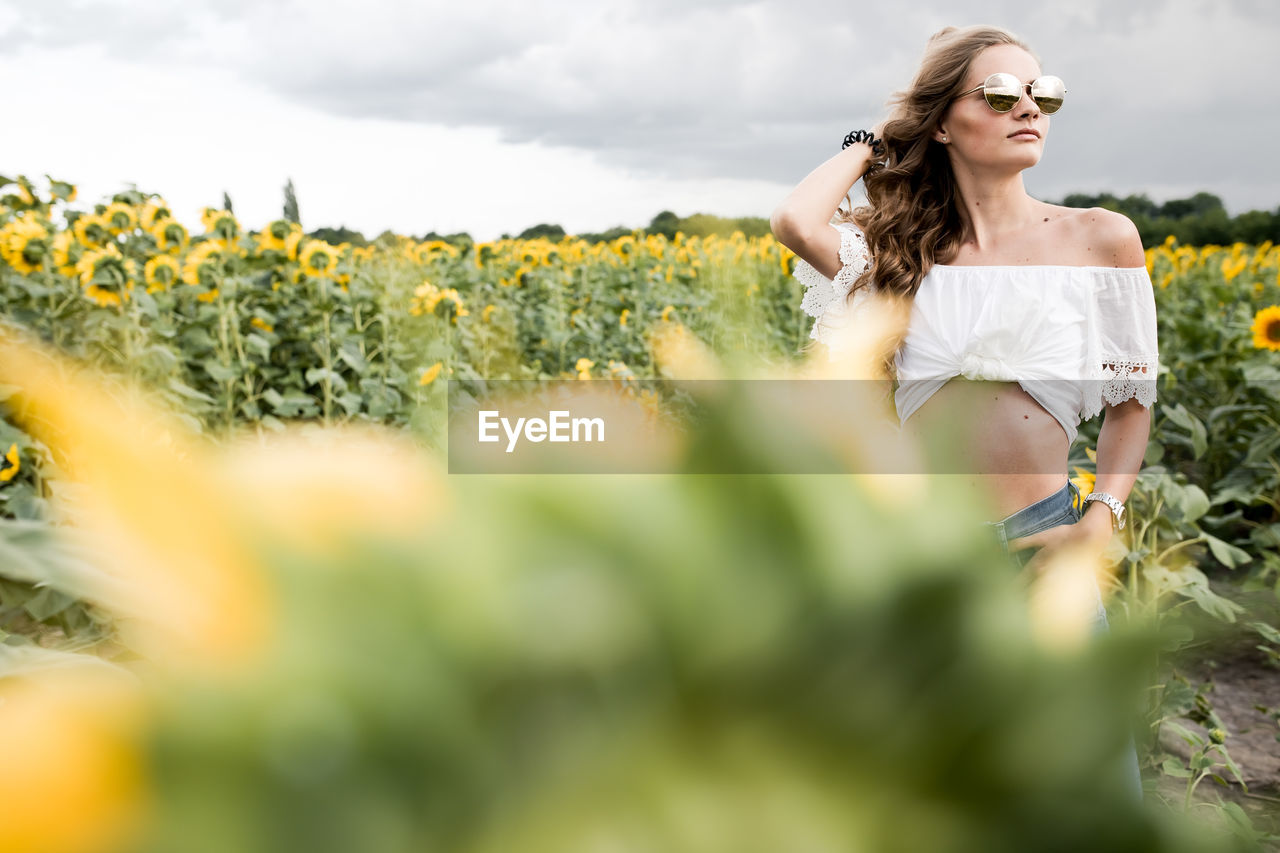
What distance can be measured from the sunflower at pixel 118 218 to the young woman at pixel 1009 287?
4.39m

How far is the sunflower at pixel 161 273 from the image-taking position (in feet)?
16.7

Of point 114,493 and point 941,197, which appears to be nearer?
point 114,493

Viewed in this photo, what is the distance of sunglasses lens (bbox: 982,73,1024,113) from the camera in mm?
1867

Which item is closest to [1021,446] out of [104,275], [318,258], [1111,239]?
[1111,239]

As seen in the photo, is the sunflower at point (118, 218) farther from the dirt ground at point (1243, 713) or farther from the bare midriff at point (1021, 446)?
the dirt ground at point (1243, 713)

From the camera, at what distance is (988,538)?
0.30m

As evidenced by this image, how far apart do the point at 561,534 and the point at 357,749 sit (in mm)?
71

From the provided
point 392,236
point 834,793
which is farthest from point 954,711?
point 392,236

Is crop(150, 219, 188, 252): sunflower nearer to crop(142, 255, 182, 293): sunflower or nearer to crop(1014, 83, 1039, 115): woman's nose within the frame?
crop(142, 255, 182, 293): sunflower

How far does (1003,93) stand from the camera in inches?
73.5

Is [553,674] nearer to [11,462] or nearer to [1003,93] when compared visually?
[1003,93]

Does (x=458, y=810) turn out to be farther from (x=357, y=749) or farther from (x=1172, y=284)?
(x=1172, y=284)

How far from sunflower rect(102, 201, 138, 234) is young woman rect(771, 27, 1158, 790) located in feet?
14.4

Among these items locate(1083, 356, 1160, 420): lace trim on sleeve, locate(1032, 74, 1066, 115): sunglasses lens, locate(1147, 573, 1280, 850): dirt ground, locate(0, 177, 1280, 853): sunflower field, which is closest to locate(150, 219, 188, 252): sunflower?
locate(1032, 74, 1066, 115): sunglasses lens
